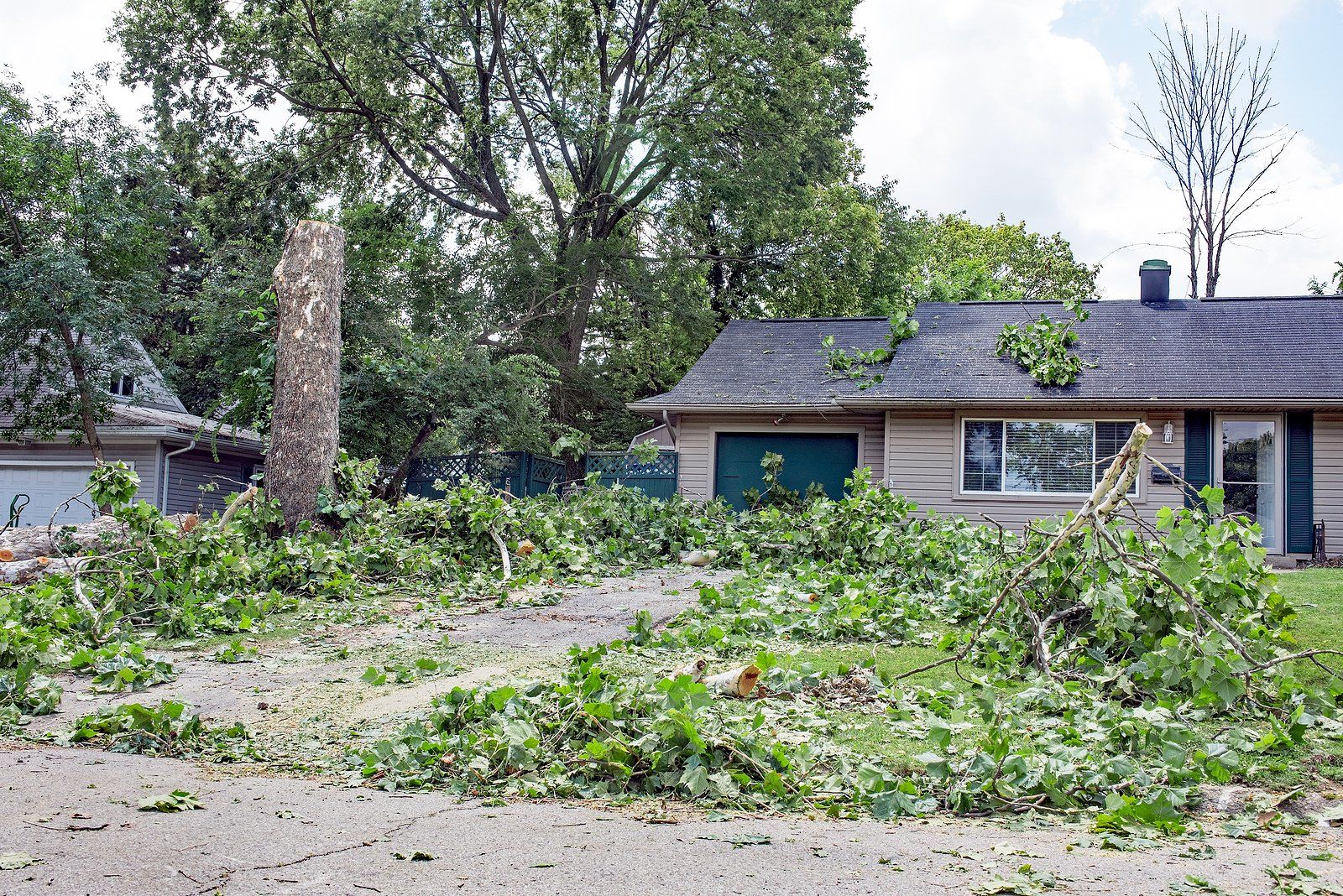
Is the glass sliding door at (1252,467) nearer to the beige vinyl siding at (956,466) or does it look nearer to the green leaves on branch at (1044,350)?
the beige vinyl siding at (956,466)

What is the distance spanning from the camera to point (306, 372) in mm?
9945

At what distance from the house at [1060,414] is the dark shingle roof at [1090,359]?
0.11ft

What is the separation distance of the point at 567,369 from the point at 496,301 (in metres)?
2.26

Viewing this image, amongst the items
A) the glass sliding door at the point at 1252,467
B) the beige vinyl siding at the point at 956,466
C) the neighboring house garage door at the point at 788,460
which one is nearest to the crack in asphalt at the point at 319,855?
the beige vinyl siding at the point at 956,466

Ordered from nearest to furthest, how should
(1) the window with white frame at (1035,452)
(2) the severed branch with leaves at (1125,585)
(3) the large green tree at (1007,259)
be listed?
(2) the severed branch with leaves at (1125,585) → (1) the window with white frame at (1035,452) → (3) the large green tree at (1007,259)

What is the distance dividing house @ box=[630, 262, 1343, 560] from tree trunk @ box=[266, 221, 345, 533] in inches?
281

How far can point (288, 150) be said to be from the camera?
21.9m

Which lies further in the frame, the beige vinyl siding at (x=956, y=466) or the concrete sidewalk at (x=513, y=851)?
the beige vinyl siding at (x=956, y=466)

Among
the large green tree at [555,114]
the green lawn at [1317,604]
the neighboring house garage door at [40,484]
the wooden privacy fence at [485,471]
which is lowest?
the green lawn at [1317,604]

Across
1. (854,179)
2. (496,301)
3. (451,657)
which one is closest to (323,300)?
(451,657)

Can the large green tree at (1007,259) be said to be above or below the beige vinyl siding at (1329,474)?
above

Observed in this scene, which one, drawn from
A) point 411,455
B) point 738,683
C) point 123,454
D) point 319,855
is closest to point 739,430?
point 411,455

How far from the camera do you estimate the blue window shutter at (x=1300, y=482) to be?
1384 cm

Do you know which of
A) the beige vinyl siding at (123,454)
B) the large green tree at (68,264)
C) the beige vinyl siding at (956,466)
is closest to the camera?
the beige vinyl siding at (956,466)
